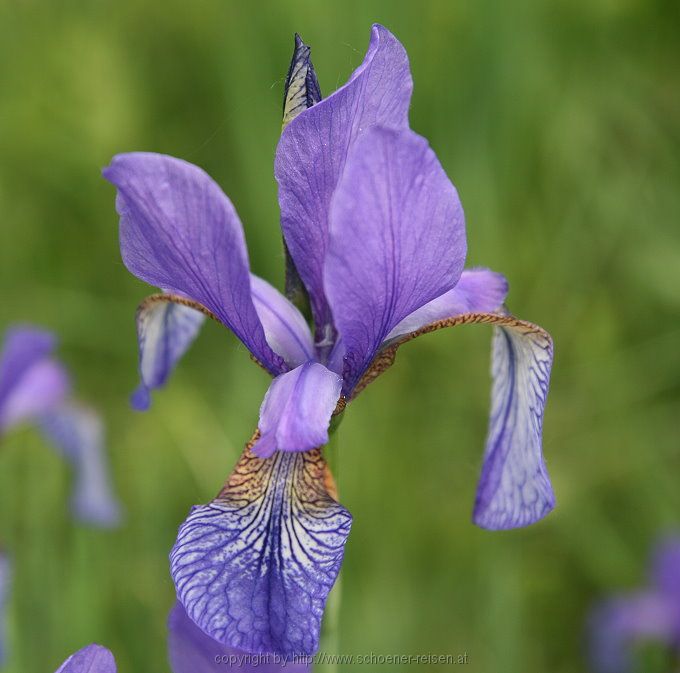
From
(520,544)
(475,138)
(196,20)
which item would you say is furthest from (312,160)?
(196,20)

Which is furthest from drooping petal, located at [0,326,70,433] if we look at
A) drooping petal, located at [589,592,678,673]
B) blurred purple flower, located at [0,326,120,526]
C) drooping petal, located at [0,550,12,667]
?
drooping petal, located at [589,592,678,673]

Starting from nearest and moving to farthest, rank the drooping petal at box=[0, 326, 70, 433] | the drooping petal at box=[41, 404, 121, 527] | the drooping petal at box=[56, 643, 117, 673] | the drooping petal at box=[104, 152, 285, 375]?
the drooping petal at box=[56, 643, 117, 673], the drooping petal at box=[104, 152, 285, 375], the drooping petal at box=[0, 326, 70, 433], the drooping petal at box=[41, 404, 121, 527]

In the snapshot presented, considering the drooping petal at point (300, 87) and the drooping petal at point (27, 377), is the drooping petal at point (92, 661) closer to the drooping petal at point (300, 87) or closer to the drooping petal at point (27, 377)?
the drooping petal at point (300, 87)

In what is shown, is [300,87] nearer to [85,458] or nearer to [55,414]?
[85,458]

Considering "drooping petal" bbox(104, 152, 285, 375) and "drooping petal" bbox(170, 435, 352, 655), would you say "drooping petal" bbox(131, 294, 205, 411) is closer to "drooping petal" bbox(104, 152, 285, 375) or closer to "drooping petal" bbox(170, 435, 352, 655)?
"drooping petal" bbox(104, 152, 285, 375)

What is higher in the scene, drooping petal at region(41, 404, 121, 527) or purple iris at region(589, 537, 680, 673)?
drooping petal at region(41, 404, 121, 527)

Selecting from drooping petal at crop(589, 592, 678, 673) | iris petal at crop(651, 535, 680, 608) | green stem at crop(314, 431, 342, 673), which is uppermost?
green stem at crop(314, 431, 342, 673)

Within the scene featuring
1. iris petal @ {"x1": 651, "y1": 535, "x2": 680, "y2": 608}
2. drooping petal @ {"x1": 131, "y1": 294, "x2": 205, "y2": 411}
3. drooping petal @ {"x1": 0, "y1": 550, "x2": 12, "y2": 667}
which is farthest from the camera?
iris petal @ {"x1": 651, "y1": 535, "x2": 680, "y2": 608}

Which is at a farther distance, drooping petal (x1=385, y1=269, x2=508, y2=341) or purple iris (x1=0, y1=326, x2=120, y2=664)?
purple iris (x1=0, y1=326, x2=120, y2=664)
